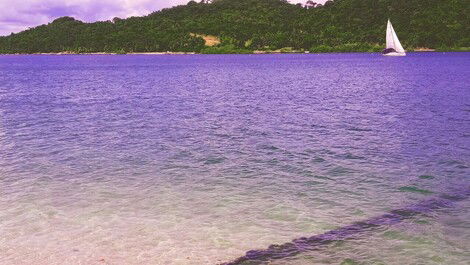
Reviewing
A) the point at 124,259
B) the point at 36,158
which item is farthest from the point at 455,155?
the point at 36,158

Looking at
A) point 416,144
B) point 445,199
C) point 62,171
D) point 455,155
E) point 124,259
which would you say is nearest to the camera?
point 124,259

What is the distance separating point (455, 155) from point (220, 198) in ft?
47.1

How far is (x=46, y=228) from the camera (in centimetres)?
1588

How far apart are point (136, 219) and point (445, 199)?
11.6m

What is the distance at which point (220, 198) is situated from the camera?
1920cm

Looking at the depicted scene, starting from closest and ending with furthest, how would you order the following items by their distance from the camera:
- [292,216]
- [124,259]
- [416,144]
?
[124,259] < [292,216] < [416,144]

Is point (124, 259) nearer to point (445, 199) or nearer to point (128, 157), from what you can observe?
point (445, 199)

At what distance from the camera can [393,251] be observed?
13719 millimetres

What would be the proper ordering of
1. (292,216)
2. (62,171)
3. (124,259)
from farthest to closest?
(62,171), (292,216), (124,259)

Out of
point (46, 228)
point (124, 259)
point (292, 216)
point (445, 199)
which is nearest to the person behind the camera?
point (124, 259)

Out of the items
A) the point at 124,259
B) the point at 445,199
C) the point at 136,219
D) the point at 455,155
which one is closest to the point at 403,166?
the point at 455,155

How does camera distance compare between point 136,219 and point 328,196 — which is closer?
point 136,219

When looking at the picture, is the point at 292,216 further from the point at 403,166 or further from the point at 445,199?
the point at 403,166

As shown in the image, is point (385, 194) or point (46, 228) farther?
point (385, 194)
